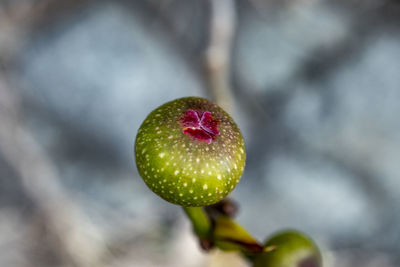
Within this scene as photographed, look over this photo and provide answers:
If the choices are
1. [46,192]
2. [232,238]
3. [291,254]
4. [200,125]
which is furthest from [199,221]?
[46,192]

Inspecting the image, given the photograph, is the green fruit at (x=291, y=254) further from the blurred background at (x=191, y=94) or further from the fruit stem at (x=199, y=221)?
the blurred background at (x=191, y=94)

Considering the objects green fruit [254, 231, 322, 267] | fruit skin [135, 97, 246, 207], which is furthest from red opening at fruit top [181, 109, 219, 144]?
green fruit [254, 231, 322, 267]

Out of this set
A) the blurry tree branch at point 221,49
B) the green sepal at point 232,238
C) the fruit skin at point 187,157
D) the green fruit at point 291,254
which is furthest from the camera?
the blurry tree branch at point 221,49

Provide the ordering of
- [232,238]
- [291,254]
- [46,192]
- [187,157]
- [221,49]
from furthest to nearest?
[46,192], [221,49], [291,254], [232,238], [187,157]

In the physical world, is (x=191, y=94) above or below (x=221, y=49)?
below

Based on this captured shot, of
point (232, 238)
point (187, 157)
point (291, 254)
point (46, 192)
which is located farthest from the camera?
point (46, 192)

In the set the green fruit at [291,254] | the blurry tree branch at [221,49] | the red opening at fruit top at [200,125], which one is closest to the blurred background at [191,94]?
the blurry tree branch at [221,49]

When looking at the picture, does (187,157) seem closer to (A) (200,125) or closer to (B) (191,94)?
(A) (200,125)

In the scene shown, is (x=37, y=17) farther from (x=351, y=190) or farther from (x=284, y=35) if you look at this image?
(x=351, y=190)
